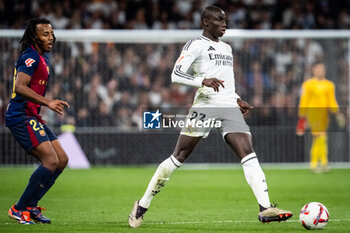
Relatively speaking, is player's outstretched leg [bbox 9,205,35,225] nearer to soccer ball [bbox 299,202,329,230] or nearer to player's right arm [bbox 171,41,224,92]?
player's right arm [bbox 171,41,224,92]

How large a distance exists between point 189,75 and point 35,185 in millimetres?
2129

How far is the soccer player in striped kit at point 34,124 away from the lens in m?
7.55

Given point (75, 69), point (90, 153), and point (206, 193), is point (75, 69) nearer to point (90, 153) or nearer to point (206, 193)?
point (90, 153)

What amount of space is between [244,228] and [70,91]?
10.6 m

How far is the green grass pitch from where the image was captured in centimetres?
761

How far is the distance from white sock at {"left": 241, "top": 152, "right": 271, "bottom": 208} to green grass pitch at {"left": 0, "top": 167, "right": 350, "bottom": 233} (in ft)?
1.34

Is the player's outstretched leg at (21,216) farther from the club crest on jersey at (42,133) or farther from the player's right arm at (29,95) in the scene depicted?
the player's right arm at (29,95)

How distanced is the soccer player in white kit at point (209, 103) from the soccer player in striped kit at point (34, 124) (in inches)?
43.1

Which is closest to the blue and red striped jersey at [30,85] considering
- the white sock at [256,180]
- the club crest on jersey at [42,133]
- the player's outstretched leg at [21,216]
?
the club crest on jersey at [42,133]

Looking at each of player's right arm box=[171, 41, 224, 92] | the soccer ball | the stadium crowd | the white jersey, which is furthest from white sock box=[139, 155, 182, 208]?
the stadium crowd

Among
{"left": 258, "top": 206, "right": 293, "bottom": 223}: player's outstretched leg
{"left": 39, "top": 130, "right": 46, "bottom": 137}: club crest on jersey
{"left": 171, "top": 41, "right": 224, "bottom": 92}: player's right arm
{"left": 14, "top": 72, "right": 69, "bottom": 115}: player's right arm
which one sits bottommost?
{"left": 258, "top": 206, "right": 293, "bottom": 223}: player's outstretched leg

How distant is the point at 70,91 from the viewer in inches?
678

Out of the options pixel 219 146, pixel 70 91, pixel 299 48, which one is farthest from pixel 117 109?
pixel 299 48

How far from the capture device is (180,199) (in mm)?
11000
